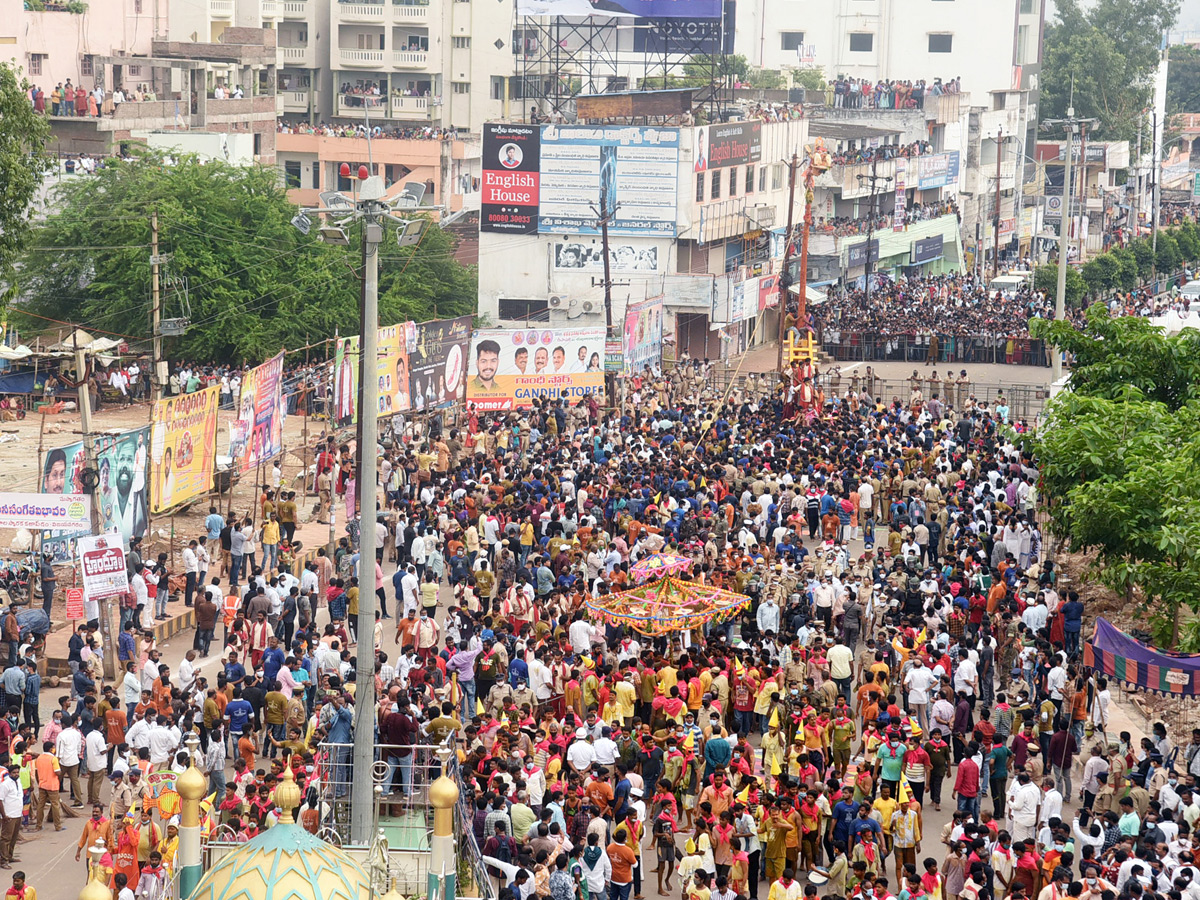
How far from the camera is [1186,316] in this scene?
134 ft

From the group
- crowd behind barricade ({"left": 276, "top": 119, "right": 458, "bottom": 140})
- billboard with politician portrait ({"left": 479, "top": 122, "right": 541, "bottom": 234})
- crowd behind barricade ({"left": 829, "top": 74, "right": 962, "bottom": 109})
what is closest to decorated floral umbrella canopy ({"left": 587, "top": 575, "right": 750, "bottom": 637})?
billboard with politician portrait ({"left": 479, "top": 122, "right": 541, "bottom": 234})

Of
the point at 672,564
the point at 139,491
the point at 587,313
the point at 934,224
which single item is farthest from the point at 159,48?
the point at 672,564

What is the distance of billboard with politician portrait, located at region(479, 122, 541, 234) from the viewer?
1970 inches

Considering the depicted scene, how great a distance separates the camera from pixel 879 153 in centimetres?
6538

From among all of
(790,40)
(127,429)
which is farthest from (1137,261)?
(127,429)

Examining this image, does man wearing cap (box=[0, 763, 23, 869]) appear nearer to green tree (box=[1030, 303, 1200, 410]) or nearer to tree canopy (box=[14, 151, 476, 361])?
green tree (box=[1030, 303, 1200, 410])

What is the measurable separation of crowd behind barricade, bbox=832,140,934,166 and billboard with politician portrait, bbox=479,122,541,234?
16490 mm

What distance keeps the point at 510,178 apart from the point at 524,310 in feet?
12.5

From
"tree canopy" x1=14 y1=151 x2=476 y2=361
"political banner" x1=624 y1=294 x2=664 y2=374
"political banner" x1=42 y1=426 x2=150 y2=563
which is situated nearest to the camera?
"political banner" x1=42 y1=426 x2=150 y2=563

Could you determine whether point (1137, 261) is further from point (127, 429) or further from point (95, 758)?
point (95, 758)

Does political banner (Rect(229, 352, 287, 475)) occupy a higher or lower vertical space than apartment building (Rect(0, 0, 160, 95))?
lower

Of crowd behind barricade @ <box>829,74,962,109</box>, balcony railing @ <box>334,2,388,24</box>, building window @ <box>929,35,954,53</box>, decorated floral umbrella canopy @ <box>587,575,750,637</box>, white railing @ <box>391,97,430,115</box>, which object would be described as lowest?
decorated floral umbrella canopy @ <box>587,575,750,637</box>

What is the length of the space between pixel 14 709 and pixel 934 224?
5639cm

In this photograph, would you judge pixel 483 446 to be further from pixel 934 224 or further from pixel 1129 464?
pixel 934 224
